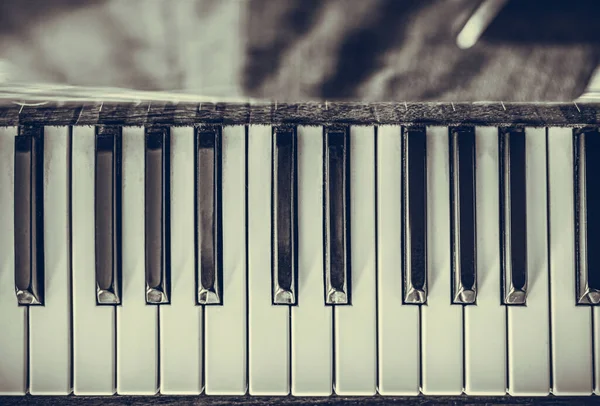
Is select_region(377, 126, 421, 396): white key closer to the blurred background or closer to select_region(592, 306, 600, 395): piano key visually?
the blurred background

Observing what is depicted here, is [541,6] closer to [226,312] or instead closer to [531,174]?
[531,174]

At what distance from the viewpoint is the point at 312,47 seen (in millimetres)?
1054

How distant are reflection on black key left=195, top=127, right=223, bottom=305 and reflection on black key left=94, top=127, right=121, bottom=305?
0.17 meters

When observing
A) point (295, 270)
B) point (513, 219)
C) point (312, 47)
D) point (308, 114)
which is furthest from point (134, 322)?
point (513, 219)

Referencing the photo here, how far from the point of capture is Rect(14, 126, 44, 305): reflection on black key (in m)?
1.02

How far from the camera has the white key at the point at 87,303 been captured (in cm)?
104

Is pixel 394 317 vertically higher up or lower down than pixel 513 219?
lower down

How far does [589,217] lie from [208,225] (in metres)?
0.78

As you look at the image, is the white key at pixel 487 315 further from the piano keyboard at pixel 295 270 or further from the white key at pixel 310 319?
the white key at pixel 310 319

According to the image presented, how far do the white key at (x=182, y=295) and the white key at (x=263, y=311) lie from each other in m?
0.12

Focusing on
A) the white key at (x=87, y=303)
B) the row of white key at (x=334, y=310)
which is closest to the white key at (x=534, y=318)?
the row of white key at (x=334, y=310)

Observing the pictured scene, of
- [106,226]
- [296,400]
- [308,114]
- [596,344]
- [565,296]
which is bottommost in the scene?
[296,400]

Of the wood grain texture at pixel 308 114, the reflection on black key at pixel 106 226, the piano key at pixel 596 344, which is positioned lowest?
the piano key at pixel 596 344

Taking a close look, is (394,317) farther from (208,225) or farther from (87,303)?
(87,303)
